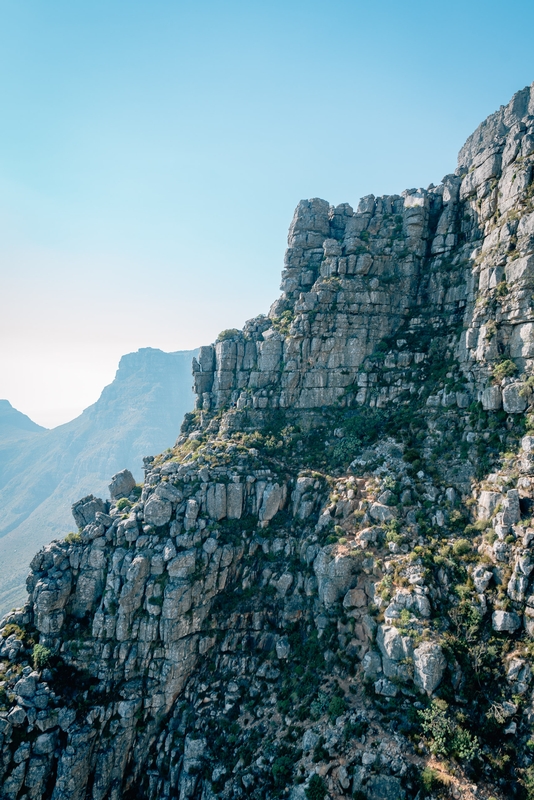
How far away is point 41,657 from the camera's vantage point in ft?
169

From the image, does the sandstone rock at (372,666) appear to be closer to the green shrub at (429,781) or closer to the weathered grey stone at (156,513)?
the green shrub at (429,781)

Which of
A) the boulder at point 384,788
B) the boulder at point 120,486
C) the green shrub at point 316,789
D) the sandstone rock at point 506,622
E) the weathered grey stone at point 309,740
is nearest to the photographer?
the boulder at point 384,788

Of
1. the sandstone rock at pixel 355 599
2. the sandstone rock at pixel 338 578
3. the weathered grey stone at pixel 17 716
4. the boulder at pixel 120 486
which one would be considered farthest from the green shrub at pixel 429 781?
the boulder at pixel 120 486

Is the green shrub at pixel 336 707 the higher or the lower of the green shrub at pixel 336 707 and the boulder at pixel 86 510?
the lower

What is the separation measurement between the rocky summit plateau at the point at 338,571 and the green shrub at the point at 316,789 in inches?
4.4

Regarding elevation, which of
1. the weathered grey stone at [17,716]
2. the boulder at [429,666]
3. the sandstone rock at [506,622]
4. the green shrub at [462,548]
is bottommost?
the weathered grey stone at [17,716]

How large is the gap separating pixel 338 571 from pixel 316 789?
19617 millimetres

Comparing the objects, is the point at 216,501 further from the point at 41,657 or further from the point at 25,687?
the point at 25,687

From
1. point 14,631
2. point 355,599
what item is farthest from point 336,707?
point 14,631

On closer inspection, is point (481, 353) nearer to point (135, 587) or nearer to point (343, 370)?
point (343, 370)

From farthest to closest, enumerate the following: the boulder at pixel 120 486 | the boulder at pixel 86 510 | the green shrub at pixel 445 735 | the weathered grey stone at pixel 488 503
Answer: the boulder at pixel 120 486, the boulder at pixel 86 510, the weathered grey stone at pixel 488 503, the green shrub at pixel 445 735

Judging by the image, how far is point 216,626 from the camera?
55594mm

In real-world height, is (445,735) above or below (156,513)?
below

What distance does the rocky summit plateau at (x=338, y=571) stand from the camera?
39.9 m
